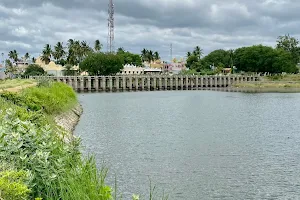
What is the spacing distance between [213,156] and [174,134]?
31.7 feet

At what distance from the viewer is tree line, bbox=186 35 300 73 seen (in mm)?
153225

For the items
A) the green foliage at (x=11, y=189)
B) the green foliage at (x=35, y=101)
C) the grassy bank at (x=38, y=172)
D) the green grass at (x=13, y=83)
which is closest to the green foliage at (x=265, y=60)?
the green grass at (x=13, y=83)

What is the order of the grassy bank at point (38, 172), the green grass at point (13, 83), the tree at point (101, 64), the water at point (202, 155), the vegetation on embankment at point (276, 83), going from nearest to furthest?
the grassy bank at point (38, 172) < the water at point (202, 155) < the green grass at point (13, 83) < the vegetation on embankment at point (276, 83) < the tree at point (101, 64)

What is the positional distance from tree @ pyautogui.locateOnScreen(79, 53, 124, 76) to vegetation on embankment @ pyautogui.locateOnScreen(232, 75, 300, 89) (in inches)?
1691

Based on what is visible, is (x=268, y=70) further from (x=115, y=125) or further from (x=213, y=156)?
(x=213, y=156)

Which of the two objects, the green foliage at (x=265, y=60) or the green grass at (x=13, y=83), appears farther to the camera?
the green foliage at (x=265, y=60)

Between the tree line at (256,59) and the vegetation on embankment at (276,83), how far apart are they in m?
13.1

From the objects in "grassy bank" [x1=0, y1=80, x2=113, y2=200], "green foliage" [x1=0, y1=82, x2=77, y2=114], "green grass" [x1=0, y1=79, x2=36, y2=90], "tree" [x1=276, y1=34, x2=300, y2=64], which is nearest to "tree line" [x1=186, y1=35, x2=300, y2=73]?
"tree" [x1=276, y1=34, x2=300, y2=64]

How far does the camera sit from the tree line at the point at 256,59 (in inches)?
6032

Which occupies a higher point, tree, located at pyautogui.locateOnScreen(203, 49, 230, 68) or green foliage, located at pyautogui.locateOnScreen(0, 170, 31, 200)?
tree, located at pyautogui.locateOnScreen(203, 49, 230, 68)

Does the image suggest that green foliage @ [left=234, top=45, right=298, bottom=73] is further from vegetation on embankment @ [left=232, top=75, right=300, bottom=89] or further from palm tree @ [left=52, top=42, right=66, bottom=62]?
palm tree @ [left=52, top=42, right=66, bottom=62]

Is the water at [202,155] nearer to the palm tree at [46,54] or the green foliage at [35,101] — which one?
the green foliage at [35,101]

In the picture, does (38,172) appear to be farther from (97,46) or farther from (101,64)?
(97,46)

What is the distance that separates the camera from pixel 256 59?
159 m
